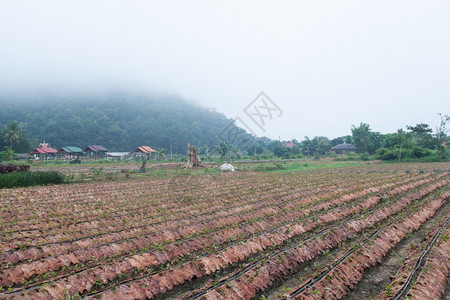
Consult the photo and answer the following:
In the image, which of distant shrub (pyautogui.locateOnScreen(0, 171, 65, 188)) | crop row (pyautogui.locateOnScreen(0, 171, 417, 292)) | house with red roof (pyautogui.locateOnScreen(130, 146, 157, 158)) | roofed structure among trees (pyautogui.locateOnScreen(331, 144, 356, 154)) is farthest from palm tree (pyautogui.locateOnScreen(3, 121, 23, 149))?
roofed structure among trees (pyautogui.locateOnScreen(331, 144, 356, 154))

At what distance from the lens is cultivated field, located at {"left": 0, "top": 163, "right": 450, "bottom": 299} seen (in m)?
4.95

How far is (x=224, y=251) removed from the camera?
6.36 m

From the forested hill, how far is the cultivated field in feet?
254

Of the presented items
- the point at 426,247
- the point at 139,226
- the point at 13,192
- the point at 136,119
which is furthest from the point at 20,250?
the point at 136,119

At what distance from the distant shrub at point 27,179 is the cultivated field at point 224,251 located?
7.63 m

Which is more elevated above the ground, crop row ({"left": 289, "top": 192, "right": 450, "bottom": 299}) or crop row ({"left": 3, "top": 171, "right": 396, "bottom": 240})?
crop row ({"left": 289, "top": 192, "right": 450, "bottom": 299})

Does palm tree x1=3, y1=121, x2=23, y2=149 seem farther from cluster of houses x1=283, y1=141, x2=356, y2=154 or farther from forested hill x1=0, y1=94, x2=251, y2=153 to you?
cluster of houses x1=283, y1=141, x2=356, y2=154

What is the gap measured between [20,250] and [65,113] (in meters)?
103

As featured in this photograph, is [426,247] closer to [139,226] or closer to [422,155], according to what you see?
[139,226]

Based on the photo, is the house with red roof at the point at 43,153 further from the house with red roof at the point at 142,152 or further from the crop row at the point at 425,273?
the crop row at the point at 425,273

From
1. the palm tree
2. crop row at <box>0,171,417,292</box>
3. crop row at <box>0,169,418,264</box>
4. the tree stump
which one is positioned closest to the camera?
crop row at <box>0,171,417,292</box>

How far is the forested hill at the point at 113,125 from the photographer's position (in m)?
84.8

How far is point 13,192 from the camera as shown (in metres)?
15.3

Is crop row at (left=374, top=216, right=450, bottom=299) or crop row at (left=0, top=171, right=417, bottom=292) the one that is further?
crop row at (left=0, top=171, right=417, bottom=292)
